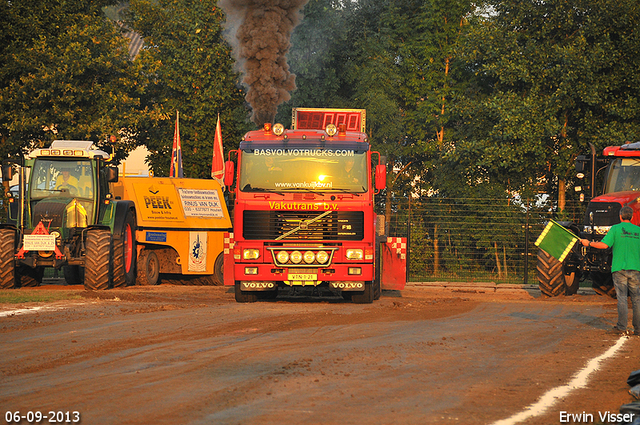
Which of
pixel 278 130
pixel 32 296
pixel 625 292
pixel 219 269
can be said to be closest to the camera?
pixel 625 292

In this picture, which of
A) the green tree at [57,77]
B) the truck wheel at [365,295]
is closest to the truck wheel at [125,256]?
the truck wheel at [365,295]

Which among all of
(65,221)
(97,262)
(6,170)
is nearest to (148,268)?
(65,221)

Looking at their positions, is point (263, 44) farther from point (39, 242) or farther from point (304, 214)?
point (304, 214)

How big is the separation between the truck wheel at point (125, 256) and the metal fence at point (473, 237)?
8957 mm

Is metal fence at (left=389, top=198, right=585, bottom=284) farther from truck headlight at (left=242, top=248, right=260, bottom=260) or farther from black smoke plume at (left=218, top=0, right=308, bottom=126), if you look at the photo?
truck headlight at (left=242, top=248, right=260, bottom=260)

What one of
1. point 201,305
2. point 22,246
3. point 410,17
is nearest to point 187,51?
point 410,17

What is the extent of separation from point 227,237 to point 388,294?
530cm

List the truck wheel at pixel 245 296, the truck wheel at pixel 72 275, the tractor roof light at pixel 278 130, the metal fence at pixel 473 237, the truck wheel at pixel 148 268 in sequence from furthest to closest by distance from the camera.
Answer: the metal fence at pixel 473 237 → the truck wheel at pixel 72 275 → the truck wheel at pixel 148 268 → the truck wheel at pixel 245 296 → the tractor roof light at pixel 278 130

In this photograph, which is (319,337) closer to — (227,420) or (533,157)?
(227,420)

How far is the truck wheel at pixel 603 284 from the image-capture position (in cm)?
1988

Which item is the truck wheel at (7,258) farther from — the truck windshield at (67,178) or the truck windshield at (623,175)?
the truck windshield at (623,175)

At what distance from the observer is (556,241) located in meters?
16.3

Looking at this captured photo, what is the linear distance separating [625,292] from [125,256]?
489 inches

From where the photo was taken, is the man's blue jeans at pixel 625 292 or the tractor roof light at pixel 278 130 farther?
the tractor roof light at pixel 278 130
